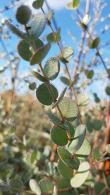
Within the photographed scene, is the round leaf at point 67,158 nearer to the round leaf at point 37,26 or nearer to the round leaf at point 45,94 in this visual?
the round leaf at point 45,94

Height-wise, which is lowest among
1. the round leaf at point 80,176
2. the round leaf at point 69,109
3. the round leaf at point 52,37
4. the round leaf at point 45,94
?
the round leaf at point 80,176

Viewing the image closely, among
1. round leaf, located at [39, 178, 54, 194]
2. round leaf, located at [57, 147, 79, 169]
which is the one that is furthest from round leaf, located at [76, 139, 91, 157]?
round leaf, located at [39, 178, 54, 194]

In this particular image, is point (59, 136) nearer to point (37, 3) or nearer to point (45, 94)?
point (45, 94)

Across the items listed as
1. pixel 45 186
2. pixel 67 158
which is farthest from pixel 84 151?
pixel 45 186

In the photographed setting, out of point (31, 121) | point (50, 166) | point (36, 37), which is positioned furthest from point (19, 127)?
point (36, 37)

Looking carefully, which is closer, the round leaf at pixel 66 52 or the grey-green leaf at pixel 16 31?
the grey-green leaf at pixel 16 31

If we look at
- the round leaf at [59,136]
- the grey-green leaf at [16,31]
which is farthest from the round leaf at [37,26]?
the round leaf at [59,136]

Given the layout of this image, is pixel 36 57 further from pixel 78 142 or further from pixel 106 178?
pixel 106 178
